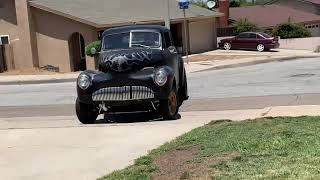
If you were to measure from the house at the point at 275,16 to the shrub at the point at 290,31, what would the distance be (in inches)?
182

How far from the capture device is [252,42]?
43.4m

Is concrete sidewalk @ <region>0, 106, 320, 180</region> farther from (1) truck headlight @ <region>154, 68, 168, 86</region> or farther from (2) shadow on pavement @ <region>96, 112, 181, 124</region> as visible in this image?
(1) truck headlight @ <region>154, 68, 168, 86</region>

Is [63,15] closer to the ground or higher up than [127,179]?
higher up

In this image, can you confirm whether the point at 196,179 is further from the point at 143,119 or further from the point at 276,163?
the point at 143,119

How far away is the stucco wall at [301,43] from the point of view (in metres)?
45.5

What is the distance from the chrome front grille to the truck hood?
1.35ft

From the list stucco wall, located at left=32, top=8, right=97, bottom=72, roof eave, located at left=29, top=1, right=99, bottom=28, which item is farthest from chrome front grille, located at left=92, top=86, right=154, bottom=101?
stucco wall, located at left=32, top=8, right=97, bottom=72

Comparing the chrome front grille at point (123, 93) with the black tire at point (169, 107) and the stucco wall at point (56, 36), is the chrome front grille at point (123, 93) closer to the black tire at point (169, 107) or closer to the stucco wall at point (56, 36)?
the black tire at point (169, 107)

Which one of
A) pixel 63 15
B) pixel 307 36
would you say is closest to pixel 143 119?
pixel 63 15

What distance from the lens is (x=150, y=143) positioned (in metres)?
9.38

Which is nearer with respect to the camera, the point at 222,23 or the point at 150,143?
the point at 150,143

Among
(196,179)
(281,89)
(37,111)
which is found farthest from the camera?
(281,89)

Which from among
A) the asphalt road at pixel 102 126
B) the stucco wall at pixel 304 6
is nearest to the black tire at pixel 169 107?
the asphalt road at pixel 102 126

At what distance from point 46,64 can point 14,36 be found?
2.48 metres
